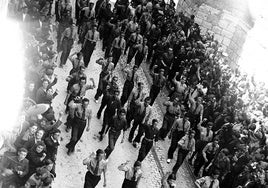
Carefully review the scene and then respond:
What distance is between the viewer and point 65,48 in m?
15.1

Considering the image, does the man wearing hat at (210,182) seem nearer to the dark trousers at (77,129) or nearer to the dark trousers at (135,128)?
the dark trousers at (135,128)

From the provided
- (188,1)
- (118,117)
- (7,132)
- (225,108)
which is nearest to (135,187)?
(118,117)

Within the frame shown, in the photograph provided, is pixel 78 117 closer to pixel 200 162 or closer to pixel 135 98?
pixel 135 98

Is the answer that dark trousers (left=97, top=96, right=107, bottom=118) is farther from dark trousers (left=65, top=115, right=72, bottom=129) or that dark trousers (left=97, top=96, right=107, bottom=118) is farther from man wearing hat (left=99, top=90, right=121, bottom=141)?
dark trousers (left=65, top=115, right=72, bottom=129)

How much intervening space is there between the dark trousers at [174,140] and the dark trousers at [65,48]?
4487 millimetres

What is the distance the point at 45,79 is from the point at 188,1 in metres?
14.6

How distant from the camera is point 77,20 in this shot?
59.3 feet

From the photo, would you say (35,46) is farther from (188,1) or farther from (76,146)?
(188,1)

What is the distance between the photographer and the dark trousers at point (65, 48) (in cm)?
1490

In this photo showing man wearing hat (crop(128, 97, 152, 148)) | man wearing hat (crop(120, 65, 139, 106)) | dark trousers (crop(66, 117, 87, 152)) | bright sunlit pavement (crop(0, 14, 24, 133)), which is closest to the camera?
bright sunlit pavement (crop(0, 14, 24, 133))

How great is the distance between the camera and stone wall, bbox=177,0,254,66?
23266mm

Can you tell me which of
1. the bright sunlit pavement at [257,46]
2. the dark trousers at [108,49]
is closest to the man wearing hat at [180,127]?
the dark trousers at [108,49]

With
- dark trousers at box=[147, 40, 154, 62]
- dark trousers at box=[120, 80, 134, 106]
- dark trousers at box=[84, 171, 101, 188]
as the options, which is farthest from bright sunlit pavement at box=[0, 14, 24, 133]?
dark trousers at box=[147, 40, 154, 62]

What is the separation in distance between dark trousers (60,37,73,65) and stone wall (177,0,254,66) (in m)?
10.8
